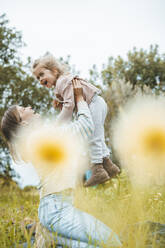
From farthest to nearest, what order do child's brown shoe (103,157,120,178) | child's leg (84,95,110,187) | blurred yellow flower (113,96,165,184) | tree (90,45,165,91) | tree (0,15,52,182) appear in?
tree (90,45,165,91), tree (0,15,52,182), blurred yellow flower (113,96,165,184), child's brown shoe (103,157,120,178), child's leg (84,95,110,187)

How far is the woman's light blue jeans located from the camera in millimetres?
1354

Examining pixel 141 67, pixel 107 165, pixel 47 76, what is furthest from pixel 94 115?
pixel 141 67

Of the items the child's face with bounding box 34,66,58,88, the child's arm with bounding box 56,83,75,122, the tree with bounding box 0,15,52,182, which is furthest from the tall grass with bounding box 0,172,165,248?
the tree with bounding box 0,15,52,182

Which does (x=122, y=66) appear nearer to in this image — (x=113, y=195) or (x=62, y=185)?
(x=113, y=195)

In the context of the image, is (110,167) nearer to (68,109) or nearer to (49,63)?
(68,109)

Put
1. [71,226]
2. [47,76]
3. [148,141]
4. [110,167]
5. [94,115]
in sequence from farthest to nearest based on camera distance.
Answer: [148,141], [47,76], [110,167], [94,115], [71,226]

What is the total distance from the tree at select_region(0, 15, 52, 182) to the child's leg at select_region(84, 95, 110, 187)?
6.70 meters

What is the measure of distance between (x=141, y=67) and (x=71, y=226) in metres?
15.8

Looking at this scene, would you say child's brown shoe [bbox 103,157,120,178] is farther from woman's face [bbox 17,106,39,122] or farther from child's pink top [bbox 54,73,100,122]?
woman's face [bbox 17,106,39,122]

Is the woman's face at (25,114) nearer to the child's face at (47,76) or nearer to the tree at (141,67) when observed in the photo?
the child's face at (47,76)

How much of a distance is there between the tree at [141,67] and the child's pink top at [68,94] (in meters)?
13.6

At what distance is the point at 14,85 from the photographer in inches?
358

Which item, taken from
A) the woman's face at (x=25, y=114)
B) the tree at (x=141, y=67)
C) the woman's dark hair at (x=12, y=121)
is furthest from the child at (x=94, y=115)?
the tree at (x=141, y=67)

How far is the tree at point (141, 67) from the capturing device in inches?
615
